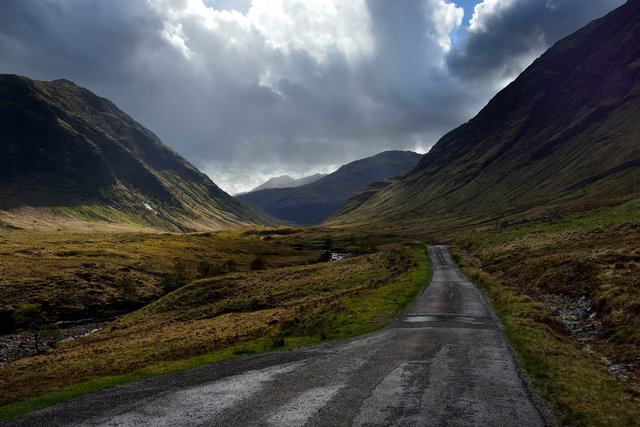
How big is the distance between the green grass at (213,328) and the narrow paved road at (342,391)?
3.36 meters

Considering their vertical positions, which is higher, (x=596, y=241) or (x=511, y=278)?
(x=596, y=241)

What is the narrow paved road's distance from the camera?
10.7m

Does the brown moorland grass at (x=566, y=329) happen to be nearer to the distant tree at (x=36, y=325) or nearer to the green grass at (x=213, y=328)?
the green grass at (x=213, y=328)

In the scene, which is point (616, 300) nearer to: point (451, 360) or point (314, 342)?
point (451, 360)

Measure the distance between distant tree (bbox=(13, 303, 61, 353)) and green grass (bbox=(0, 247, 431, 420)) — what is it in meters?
3.26

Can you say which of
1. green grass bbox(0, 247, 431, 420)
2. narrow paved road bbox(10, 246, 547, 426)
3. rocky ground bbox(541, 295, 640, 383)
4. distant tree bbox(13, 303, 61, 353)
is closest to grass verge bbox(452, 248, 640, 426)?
rocky ground bbox(541, 295, 640, 383)

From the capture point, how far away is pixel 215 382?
1452 cm

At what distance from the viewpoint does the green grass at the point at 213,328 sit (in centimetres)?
2081

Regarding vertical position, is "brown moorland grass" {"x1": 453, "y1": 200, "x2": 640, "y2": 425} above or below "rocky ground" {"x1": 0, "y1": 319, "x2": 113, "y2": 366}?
above

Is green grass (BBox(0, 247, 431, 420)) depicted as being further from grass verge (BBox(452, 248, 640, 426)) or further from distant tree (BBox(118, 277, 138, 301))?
distant tree (BBox(118, 277, 138, 301))

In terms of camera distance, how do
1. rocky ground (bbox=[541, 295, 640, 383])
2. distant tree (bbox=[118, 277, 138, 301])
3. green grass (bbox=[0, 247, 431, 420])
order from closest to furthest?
rocky ground (bbox=[541, 295, 640, 383]) < green grass (bbox=[0, 247, 431, 420]) < distant tree (bbox=[118, 277, 138, 301])

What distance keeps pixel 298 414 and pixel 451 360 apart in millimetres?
8783

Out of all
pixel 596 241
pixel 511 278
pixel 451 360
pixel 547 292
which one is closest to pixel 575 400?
pixel 451 360

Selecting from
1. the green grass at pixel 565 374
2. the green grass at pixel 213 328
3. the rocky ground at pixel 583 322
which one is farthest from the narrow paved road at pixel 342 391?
the rocky ground at pixel 583 322
